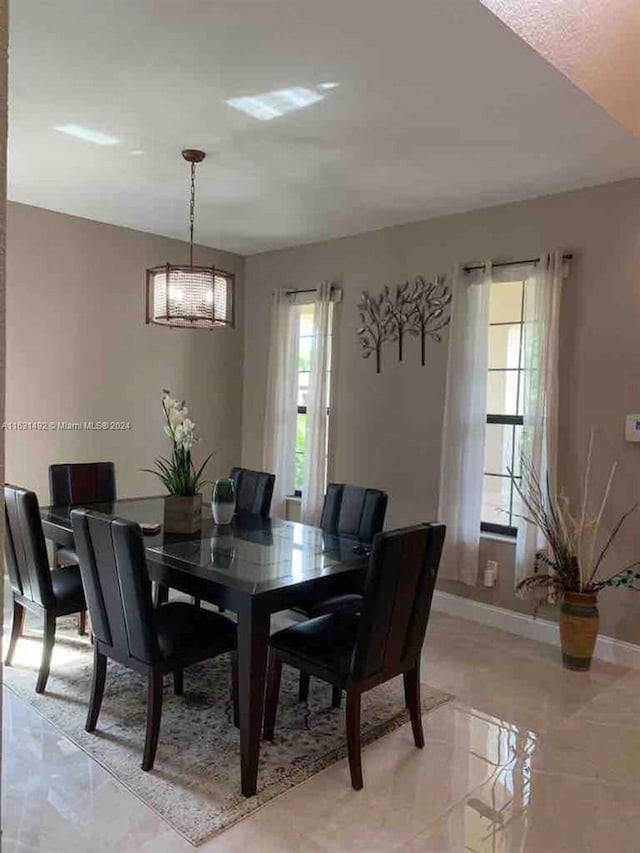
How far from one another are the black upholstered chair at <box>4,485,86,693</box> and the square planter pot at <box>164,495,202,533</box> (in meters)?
0.55

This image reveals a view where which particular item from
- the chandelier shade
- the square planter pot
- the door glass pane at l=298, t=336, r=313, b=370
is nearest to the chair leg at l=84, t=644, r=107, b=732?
the square planter pot

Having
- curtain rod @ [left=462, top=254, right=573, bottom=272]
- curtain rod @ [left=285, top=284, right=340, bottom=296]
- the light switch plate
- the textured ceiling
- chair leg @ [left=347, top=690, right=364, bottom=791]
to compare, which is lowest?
chair leg @ [left=347, top=690, right=364, bottom=791]

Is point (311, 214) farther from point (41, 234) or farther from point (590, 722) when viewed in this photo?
point (590, 722)

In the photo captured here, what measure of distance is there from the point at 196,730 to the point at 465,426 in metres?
2.39

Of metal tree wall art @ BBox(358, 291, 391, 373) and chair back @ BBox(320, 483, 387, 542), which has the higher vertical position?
metal tree wall art @ BBox(358, 291, 391, 373)

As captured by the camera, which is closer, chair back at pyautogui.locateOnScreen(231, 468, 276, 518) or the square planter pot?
the square planter pot

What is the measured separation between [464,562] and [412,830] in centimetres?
213

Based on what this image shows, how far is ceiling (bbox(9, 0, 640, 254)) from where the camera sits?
2.10 meters

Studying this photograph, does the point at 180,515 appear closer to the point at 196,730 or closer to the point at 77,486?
the point at 196,730

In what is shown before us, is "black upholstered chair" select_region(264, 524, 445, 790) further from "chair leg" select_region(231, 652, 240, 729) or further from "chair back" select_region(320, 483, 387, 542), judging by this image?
"chair back" select_region(320, 483, 387, 542)

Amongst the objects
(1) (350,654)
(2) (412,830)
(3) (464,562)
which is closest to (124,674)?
(1) (350,654)

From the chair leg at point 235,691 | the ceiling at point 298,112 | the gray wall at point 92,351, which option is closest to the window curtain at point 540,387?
the ceiling at point 298,112

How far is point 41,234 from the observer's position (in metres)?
4.36

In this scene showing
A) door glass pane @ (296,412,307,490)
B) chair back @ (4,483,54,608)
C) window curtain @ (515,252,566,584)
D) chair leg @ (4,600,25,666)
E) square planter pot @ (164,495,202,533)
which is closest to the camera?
chair back @ (4,483,54,608)
